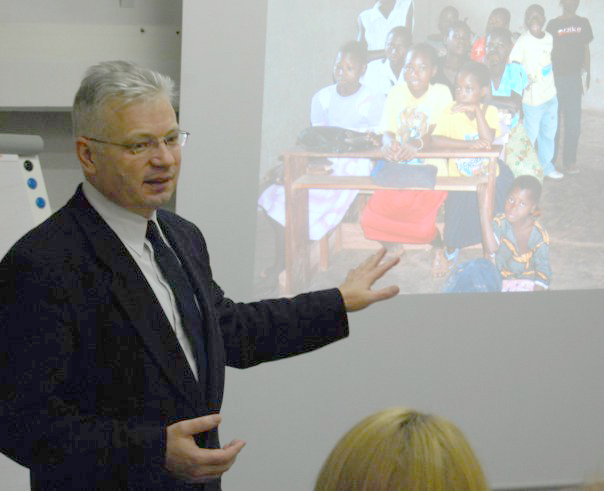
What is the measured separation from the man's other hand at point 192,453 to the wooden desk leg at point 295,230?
193 centimetres

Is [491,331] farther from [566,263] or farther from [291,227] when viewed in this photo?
[291,227]

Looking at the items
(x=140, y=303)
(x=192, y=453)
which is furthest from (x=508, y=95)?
(x=192, y=453)

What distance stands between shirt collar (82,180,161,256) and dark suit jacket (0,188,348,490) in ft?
0.05

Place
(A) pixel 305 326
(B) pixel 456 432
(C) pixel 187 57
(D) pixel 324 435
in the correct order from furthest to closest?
(D) pixel 324 435
(C) pixel 187 57
(A) pixel 305 326
(B) pixel 456 432

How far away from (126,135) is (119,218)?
5.6 inches

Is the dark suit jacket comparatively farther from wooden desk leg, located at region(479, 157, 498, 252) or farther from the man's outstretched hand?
wooden desk leg, located at region(479, 157, 498, 252)

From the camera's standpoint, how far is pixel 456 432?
977mm

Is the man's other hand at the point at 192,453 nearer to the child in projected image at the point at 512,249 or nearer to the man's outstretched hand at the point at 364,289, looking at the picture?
the man's outstretched hand at the point at 364,289

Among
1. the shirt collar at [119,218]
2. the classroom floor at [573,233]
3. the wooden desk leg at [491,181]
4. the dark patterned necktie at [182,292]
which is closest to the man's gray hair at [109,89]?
the shirt collar at [119,218]

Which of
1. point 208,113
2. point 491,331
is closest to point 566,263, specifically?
point 491,331

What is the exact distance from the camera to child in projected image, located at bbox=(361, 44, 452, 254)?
129 inches

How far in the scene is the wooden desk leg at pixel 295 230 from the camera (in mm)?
3238

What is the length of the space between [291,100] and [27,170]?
0.97 m

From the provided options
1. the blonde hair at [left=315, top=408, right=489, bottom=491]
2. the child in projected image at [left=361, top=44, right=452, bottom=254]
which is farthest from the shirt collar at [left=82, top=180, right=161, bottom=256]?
the child in projected image at [left=361, top=44, right=452, bottom=254]
